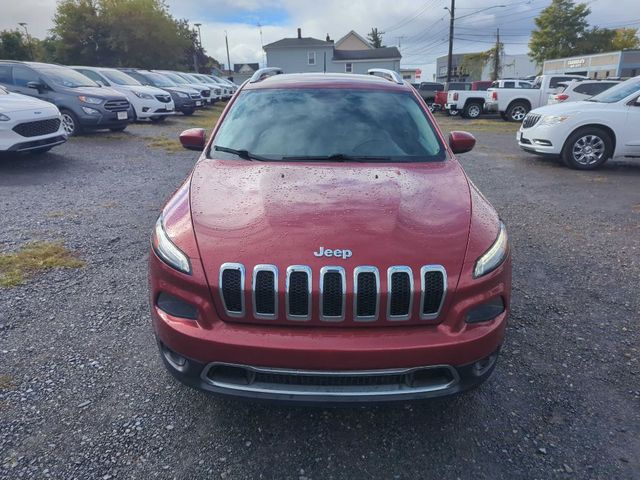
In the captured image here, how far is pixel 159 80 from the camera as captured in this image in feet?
61.7

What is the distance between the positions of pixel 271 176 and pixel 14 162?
8.23 meters

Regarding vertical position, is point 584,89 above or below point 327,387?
above

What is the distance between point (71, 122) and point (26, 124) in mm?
3521

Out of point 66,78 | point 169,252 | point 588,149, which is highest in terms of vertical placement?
point 66,78

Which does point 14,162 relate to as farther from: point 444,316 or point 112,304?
point 444,316

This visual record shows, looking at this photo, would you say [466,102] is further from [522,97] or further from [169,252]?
[169,252]

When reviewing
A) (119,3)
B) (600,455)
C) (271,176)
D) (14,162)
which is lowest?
(600,455)

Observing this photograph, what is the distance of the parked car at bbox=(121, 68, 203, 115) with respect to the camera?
17.8 meters

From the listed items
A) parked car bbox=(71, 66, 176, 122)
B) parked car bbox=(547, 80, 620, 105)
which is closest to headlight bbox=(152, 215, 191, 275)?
parked car bbox=(71, 66, 176, 122)

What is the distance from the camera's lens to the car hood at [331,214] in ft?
6.66

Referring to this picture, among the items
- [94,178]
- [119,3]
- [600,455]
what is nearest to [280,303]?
[600,455]

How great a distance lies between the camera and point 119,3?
130 ft

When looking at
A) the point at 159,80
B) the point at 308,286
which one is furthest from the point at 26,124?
the point at 159,80

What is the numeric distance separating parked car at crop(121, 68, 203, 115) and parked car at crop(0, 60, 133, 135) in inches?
239
